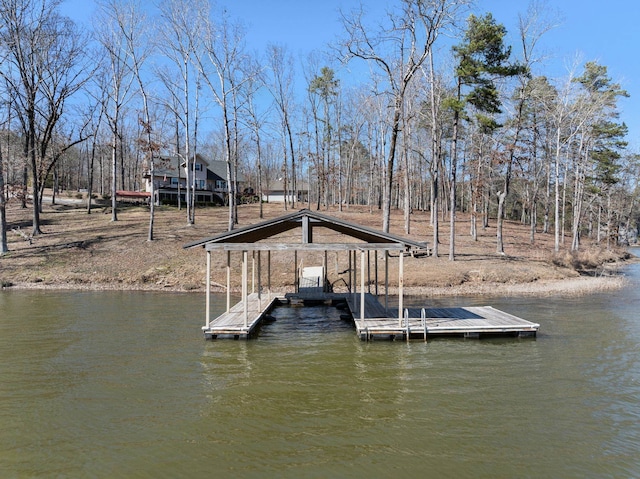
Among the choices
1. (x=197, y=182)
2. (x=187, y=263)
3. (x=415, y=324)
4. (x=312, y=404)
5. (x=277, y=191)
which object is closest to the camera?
(x=312, y=404)

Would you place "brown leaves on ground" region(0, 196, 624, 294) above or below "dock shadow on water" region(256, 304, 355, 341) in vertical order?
above

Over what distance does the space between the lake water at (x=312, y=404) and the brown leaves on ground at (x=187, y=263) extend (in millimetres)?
8949

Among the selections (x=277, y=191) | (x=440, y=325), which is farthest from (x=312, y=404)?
(x=277, y=191)

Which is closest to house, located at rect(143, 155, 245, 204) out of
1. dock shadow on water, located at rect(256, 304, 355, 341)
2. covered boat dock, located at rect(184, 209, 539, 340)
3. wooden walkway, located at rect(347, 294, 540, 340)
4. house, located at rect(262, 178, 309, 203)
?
house, located at rect(262, 178, 309, 203)

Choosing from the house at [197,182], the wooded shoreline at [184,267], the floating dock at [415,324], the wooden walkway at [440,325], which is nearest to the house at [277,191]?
the house at [197,182]

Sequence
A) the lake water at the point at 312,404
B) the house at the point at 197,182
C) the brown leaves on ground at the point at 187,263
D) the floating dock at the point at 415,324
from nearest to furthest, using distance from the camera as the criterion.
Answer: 1. the lake water at the point at 312,404
2. the floating dock at the point at 415,324
3. the brown leaves on ground at the point at 187,263
4. the house at the point at 197,182

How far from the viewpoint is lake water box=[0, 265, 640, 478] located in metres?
6.24

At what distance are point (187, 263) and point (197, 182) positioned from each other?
3904 cm

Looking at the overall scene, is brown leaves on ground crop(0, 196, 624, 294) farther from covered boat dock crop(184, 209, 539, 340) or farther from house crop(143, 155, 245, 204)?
house crop(143, 155, 245, 204)

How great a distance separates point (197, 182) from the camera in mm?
62281

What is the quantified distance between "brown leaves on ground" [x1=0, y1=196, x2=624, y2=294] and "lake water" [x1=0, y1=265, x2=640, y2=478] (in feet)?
29.4

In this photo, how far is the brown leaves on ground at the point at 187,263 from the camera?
23.2 m

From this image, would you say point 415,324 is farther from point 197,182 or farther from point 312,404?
point 197,182

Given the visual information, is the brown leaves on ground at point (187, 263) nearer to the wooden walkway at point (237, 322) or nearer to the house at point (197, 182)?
the wooden walkway at point (237, 322)
